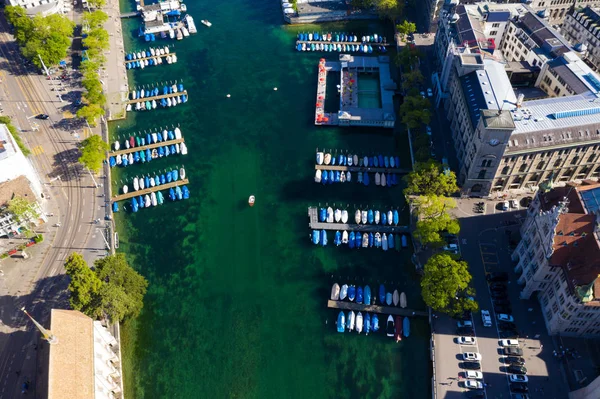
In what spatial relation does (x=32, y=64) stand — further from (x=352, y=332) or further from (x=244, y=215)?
(x=352, y=332)

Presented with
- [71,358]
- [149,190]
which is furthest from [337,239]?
[71,358]

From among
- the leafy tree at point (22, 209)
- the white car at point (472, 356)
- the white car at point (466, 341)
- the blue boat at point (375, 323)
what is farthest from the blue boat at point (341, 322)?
the leafy tree at point (22, 209)

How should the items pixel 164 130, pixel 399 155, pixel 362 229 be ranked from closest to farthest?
pixel 362 229 < pixel 399 155 < pixel 164 130

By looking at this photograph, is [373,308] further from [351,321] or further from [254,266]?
[254,266]

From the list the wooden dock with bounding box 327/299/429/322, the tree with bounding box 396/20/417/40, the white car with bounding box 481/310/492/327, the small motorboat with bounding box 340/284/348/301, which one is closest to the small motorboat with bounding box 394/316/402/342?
the wooden dock with bounding box 327/299/429/322

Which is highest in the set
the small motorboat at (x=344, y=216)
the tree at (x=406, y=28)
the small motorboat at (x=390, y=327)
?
the tree at (x=406, y=28)

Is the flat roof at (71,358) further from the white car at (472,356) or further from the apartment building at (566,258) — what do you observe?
the apartment building at (566,258)

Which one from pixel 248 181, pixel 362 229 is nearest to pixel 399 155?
pixel 362 229
